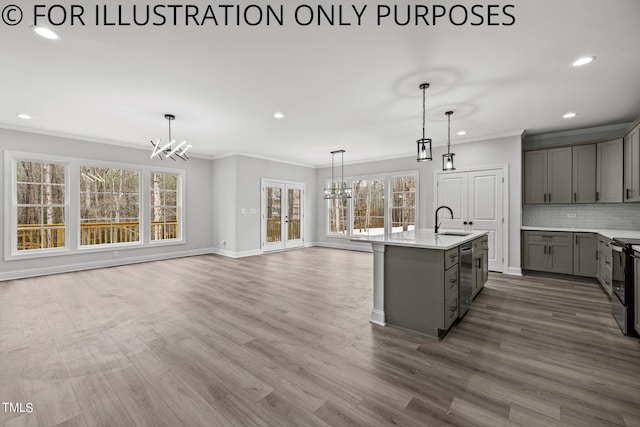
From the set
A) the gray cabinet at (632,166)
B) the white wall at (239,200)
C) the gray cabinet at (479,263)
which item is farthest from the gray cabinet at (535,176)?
the white wall at (239,200)

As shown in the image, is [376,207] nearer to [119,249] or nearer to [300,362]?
[300,362]

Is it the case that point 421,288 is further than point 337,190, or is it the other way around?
point 337,190

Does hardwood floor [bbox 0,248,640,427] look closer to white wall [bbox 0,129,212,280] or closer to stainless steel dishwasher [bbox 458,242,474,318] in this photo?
stainless steel dishwasher [bbox 458,242,474,318]

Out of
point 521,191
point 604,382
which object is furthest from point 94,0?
point 521,191

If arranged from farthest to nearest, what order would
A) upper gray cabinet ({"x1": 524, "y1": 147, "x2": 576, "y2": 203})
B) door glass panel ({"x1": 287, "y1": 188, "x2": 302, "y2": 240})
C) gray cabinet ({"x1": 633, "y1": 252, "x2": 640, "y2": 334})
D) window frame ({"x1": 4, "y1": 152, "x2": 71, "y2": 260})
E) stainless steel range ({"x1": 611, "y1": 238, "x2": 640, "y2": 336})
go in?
door glass panel ({"x1": 287, "y1": 188, "x2": 302, "y2": 240}) < upper gray cabinet ({"x1": 524, "y1": 147, "x2": 576, "y2": 203}) < window frame ({"x1": 4, "y1": 152, "x2": 71, "y2": 260}) < stainless steel range ({"x1": 611, "y1": 238, "x2": 640, "y2": 336}) < gray cabinet ({"x1": 633, "y1": 252, "x2": 640, "y2": 334})

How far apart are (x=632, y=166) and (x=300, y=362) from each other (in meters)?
5.39

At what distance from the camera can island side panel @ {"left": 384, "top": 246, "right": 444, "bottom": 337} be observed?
2664 millimetres

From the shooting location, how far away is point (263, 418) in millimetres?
1646

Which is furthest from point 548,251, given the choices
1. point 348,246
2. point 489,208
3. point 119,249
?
point 119,249

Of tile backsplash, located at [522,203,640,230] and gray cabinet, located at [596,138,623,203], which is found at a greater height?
gray cabinet, located at [596,138,623,203]

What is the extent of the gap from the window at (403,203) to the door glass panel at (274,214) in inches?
126

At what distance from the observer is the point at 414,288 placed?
280 cm

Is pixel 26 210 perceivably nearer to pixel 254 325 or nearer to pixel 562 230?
pixel 254 325

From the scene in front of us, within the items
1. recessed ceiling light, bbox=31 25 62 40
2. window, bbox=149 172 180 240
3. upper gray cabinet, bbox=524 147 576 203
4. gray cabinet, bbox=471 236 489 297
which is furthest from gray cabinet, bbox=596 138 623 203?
window, bbox=149 172 180 240
